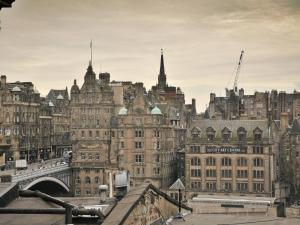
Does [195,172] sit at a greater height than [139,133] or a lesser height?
lesser

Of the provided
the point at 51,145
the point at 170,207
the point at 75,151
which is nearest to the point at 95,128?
the point at 75,151

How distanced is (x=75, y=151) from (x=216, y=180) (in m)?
23.2

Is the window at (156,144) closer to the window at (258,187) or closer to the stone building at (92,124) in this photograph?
the stone building at (92,124)

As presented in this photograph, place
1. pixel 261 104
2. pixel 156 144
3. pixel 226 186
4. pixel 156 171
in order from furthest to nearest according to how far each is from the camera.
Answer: pixel 261 104
pixel 156 144
pixel 156 171
pixel 226 186

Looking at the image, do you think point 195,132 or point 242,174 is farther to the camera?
point 195,132

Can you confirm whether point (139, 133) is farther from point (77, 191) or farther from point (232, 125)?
point (232, 125)

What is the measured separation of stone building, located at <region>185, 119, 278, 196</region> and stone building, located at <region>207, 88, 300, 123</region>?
A: 1267 inches

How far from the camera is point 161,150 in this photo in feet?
275

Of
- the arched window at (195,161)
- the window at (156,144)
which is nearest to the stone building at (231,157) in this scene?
the arched window at (195,161)

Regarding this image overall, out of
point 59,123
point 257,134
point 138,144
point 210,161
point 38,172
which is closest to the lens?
point 38,172

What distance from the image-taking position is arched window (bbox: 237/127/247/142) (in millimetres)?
78875

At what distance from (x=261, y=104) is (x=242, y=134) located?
48.4 metres

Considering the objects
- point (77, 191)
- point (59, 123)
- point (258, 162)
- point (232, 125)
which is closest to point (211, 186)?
point (258, 162)

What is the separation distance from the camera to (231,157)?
259 feet
